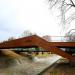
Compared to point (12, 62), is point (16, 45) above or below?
above

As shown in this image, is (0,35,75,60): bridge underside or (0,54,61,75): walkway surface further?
(0,35,75,60): bridge underside

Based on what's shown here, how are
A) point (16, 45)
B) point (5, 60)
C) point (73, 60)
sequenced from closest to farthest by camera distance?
1. point (73, 60)
2. point (16, 45)
3. point (5, 60)

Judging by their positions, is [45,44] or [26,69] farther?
[26,69]

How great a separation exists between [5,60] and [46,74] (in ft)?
59.1

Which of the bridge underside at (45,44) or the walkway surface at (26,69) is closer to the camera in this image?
the walkway surface at (26,69)

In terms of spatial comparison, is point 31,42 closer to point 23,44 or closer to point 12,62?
point 23,44

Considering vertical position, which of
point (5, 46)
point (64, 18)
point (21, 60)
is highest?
point (64, 18)

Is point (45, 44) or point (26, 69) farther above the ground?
point (45, 44)

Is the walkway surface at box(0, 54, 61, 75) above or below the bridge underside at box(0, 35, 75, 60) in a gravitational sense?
below

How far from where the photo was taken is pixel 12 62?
45781 mm

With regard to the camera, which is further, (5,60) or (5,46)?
(5,60)

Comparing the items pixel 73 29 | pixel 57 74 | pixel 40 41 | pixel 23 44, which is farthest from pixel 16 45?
pixel 57 74

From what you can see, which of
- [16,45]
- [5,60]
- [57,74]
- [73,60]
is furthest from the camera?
[5,60]

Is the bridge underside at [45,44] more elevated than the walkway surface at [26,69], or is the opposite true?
the bridge underside at [45,44]
